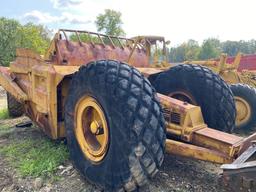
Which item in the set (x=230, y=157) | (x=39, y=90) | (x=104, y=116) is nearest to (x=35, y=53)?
(x=39, y=90)

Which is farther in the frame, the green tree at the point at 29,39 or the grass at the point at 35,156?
the green tree at the point at 29,39

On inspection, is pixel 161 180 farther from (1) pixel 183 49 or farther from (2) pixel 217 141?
(1) pixel 183 49

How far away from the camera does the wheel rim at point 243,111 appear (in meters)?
6.53

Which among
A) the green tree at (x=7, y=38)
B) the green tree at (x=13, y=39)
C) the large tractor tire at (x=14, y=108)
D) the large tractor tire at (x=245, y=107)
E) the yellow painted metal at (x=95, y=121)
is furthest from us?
the green tree at (x=13, y=39)

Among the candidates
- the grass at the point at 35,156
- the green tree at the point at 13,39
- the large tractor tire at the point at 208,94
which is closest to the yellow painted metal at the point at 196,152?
the large tractor tire at the point at 208,94

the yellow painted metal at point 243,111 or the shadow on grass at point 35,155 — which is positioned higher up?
the yellow painted metal at point 243,111

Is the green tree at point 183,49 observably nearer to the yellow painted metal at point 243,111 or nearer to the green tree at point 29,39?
the green tree at point 29,39

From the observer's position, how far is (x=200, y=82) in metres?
4.07

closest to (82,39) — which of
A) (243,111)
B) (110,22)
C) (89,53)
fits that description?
(89,53)

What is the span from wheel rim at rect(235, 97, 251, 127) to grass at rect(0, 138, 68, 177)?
3800mm

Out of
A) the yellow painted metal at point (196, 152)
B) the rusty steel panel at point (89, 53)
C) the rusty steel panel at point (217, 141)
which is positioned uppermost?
the rusty steel panel at point (89, 53)

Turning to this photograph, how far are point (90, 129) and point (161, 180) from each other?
98 cm

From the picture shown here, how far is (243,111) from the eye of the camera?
6.63 meters

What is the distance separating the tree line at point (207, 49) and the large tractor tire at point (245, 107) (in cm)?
5612
